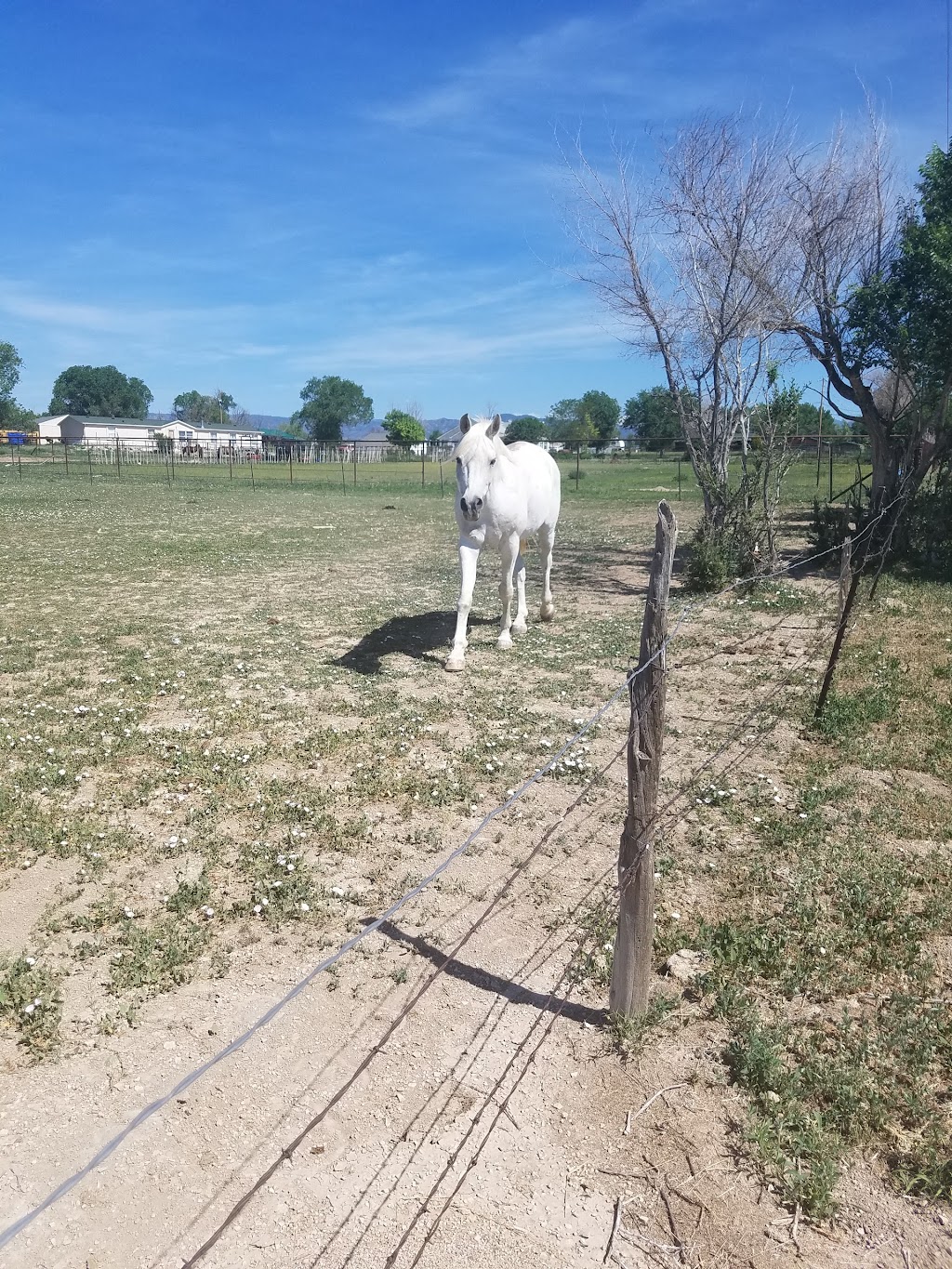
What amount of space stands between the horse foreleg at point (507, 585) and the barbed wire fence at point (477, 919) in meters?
1.92

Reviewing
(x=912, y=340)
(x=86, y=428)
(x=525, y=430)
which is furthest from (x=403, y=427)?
(x=912, y=340)

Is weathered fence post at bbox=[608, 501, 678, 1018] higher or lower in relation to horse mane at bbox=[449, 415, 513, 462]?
lower

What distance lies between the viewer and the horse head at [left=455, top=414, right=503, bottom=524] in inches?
307

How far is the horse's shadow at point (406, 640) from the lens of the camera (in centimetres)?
872

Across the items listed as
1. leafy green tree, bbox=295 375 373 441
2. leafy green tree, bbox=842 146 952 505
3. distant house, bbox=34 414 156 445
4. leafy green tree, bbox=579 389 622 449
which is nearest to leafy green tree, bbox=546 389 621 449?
leafy green tree, bbox=579 389 622 449

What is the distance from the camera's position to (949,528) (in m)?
14.1

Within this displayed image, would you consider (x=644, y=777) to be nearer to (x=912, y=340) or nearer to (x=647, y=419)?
(x=912, y=340)

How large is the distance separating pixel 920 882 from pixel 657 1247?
2.68 m

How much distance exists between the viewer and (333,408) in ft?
433

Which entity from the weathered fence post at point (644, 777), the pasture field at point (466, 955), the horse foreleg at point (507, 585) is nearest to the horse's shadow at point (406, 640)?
the pasture field at point (466, 955)

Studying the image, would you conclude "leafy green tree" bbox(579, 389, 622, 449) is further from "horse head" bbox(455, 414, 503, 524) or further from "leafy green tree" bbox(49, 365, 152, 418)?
"horse head" bbox(455, 414, 503, 524)

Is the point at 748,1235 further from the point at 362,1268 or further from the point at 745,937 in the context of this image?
the point at 745,937

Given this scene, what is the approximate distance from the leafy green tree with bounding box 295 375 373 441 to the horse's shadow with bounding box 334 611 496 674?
400ft

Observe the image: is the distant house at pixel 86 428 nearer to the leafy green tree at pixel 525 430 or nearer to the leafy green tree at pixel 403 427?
the leafy green tree at pixel 403 427
